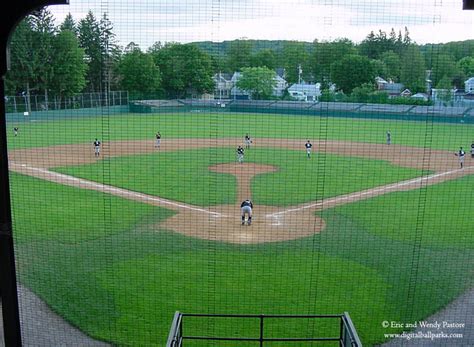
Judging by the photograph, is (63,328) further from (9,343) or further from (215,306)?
(215,306)

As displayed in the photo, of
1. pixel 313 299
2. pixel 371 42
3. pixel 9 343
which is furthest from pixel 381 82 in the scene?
pixel 9 343

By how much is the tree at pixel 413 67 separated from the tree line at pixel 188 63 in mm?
11

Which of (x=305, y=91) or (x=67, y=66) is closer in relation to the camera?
(x=67, y=66)

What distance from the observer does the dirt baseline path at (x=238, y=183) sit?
626cm

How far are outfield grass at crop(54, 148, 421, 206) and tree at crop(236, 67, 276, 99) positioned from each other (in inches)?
61.0

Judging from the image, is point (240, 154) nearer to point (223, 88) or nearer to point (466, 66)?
point (223, 88)

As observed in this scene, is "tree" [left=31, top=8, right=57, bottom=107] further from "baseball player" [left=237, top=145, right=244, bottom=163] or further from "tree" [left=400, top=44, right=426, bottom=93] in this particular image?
"baseball player" [left=237, top=145, right=244, bottom=163]

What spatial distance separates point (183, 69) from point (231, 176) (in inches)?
159

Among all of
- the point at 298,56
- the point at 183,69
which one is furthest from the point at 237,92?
the point at 298,56

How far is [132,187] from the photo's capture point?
28.1 feet

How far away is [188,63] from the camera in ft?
19.2

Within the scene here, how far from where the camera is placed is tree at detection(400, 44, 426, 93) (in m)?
5.66

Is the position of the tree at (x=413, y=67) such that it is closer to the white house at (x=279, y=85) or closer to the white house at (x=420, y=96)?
the white house at (x=420, y=96)

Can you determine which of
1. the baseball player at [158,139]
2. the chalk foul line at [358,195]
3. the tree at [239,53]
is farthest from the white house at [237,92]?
the baseball player at [158,139]
